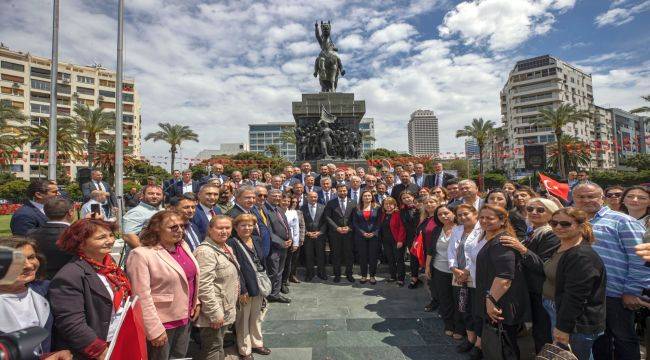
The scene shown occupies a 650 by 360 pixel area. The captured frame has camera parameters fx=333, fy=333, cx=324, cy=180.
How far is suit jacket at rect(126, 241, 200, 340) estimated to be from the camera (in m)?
2.80

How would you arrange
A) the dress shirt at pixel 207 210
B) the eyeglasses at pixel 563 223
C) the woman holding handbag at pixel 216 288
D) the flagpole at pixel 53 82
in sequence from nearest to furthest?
1. the eyeglasses at pixel 563 223
2. the woman holding handbag at pixel 216 288
3. the dress shirt at pixel 207 210
4. the flagpole at pixel 53 82

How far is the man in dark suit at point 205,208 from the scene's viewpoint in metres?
4.76

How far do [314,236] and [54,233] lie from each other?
445cm

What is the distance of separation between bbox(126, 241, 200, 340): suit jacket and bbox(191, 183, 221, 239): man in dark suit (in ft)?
5.61

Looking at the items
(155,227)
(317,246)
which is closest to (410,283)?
(317,246)

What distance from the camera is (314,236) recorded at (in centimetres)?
690

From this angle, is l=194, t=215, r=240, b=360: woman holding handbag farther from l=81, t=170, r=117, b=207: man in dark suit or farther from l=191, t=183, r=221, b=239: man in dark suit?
l=81, t=170, r=117, b=207: man in dark suit

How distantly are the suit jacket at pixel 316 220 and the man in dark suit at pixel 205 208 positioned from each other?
2.46 metres

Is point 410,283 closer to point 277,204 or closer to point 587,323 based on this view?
point 277,204

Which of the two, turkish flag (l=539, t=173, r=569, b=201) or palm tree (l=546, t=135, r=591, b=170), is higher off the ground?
palm tree (l=546, t=135, r=591, b=170)

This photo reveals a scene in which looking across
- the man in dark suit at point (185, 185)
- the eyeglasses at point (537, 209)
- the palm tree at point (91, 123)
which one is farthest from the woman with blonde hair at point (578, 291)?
the palm tree at point (91, 123)

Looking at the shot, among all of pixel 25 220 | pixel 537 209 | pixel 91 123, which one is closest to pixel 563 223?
pixel 537 209

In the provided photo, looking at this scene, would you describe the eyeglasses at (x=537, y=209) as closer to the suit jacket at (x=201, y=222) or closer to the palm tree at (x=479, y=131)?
the suit jacket at (x=201, y=222)

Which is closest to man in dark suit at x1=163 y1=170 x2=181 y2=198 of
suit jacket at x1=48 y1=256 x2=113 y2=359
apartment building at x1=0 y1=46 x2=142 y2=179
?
suit jacket at x1=48 y1=256 x2=113 y2=359
